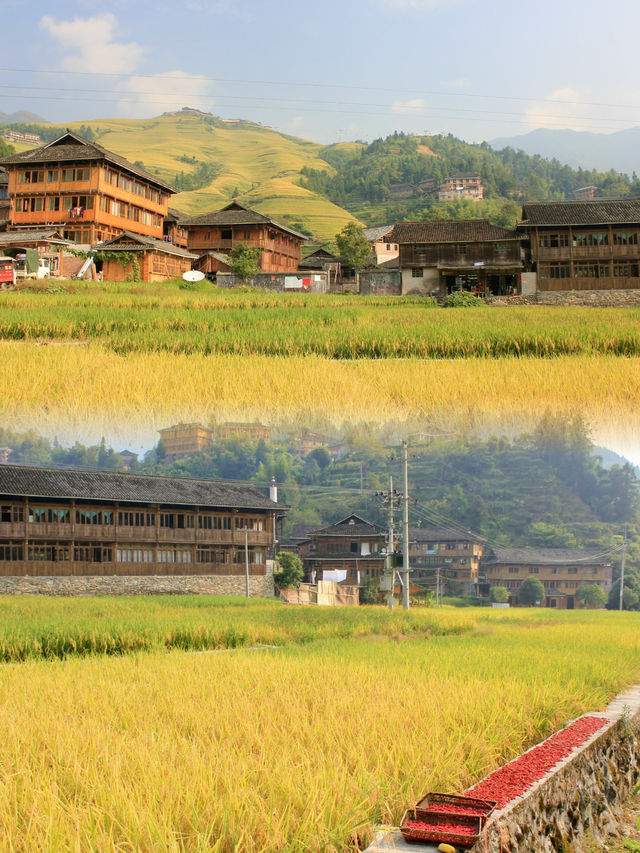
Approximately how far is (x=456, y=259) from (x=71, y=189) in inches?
711

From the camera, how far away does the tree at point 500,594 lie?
32.9m

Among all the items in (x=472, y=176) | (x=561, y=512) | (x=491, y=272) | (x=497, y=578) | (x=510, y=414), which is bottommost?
(x=497, y=578)

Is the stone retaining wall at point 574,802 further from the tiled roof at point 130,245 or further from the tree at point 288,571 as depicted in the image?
the tiled roof at point 130,245

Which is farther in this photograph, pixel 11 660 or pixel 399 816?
pixel 11 660

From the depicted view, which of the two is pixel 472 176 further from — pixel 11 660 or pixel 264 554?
pixel 11 660

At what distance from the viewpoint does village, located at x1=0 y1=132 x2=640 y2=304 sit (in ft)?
115

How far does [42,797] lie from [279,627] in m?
10.5

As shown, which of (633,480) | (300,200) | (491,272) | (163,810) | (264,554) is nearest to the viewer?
(163,810)

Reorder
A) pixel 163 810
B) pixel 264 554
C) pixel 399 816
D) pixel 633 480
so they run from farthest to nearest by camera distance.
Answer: pixel 633 480 → pixel 264 554 → pixel 399 816 → pixel 163 810

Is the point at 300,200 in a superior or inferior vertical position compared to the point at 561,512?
superior

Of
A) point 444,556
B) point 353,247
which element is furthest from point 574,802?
point 353,247

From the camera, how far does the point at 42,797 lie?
364cm

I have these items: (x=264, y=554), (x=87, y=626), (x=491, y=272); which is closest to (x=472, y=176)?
(x=491, y=272)

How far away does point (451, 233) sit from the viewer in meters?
38.5
